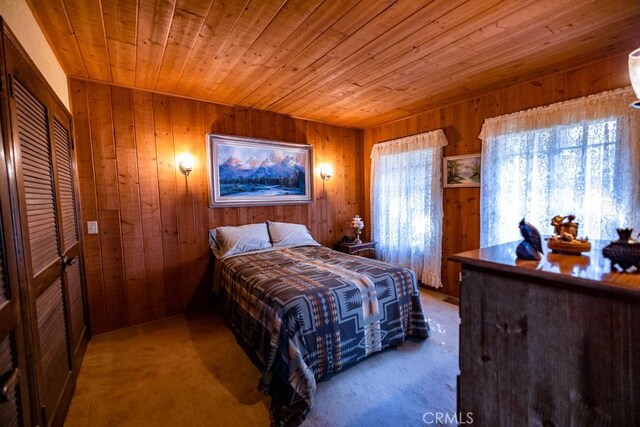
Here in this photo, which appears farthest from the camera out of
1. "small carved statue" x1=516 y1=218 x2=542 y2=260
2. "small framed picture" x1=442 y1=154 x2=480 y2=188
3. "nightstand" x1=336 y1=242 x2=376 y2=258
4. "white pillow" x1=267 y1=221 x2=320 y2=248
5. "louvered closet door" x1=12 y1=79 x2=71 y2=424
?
"nightstand" x1=336 y1=242 x2=376 y2=258

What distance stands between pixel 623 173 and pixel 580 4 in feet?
4.54

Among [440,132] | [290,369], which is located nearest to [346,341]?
[290,369]

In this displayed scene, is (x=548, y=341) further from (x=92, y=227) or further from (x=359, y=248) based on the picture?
(x=92, y=227)

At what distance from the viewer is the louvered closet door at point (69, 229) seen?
6.40 feet

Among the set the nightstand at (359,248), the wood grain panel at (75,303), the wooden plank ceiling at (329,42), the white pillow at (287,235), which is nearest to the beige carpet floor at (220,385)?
the wood grain panel at (75,303)

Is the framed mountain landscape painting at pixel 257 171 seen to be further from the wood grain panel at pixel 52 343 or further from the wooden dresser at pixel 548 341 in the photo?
the wooden dresser at pixel 548 341

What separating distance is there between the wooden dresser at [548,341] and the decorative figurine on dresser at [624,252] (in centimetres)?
4

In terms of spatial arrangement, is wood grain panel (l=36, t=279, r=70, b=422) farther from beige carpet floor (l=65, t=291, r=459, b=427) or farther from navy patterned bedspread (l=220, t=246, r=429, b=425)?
navy patterned bedspread (l=220, t=246, r=429, b=425)

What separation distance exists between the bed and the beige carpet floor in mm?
118

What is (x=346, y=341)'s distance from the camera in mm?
2025

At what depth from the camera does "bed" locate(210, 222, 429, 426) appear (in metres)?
1.72

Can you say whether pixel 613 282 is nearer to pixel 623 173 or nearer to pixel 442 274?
pixel 623 173

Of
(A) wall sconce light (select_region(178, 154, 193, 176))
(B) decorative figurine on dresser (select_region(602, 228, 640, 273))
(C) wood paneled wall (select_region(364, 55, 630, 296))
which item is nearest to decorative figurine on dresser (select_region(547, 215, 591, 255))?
(B) decorative figurine on dresser (select_region(602, 228, 640, 273))

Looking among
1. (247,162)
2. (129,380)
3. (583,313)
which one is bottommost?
(129,380)
